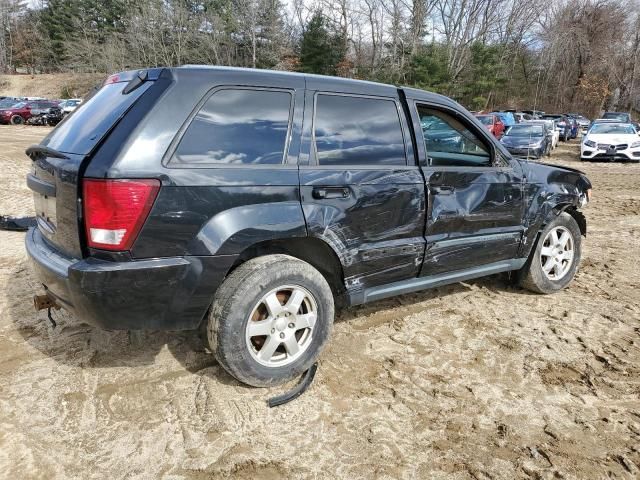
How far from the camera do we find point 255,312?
9.50 ft

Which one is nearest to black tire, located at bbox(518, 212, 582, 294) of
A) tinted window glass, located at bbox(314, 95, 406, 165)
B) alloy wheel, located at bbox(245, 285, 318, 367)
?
tinted window glass, located at bbox(314, 95, 406, 165)

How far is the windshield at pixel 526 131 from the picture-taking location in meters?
17.5

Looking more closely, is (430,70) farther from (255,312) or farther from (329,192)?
(255,312)

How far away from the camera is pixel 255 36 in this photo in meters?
46.4

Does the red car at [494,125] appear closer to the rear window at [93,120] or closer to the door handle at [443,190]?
the door handle at [443,190]

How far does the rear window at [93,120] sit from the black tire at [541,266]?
3582 millimetres

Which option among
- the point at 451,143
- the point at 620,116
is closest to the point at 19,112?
the point at 451,143

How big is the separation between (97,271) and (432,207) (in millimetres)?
2280

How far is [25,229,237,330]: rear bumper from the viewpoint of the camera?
2463 mm

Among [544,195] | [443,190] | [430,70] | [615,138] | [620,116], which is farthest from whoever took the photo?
[430,70]

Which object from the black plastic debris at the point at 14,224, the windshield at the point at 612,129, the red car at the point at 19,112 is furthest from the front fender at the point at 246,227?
the red car at the point at 19,112

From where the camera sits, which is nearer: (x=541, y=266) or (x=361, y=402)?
(x=361, y=402)

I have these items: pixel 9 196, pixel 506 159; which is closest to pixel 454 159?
pixel 506 159

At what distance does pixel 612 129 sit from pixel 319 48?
32.6m
